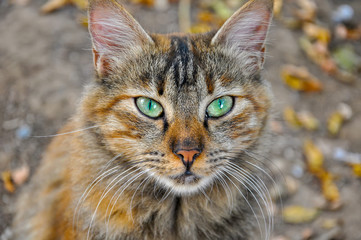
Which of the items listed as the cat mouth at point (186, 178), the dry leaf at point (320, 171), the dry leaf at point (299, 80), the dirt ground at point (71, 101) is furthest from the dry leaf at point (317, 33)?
the cat mouth at point (186, 178)

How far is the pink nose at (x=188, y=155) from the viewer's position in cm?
204

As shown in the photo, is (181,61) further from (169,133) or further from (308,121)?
(308,121)

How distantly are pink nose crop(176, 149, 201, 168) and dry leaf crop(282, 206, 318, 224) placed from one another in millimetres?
2021

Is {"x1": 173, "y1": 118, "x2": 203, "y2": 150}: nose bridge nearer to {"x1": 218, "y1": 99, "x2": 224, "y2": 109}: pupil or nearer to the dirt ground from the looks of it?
{"x1": 218, "y1": 99, "x2": 224, "y2": 109}: pupil

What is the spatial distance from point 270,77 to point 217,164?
276 cm

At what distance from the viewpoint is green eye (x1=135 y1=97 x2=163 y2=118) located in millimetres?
2215

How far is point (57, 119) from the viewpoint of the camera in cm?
390

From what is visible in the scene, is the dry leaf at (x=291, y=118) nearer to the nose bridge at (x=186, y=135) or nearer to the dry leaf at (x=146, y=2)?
the dry leaf at (x=146, y=2)

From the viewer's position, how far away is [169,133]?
213 centimetres

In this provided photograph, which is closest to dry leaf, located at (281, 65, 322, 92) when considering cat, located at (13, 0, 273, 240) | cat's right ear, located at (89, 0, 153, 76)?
cat, located at (13, 0, 273, 240)

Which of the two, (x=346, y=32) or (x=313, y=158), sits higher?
(x=346, y=32)

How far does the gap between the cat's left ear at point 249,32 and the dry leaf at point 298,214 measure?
179 centimetres

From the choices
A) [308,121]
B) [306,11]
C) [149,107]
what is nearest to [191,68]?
[149,107]

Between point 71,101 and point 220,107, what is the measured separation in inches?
84.3
